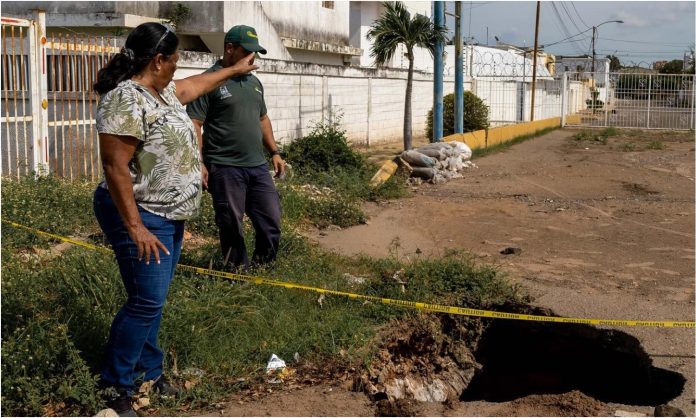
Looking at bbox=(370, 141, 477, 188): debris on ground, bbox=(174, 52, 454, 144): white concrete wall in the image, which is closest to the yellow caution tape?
bbox=(370, 141, 477, 188): debris on ground

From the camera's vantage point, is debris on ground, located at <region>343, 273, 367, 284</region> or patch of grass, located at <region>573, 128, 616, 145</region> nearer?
debris on ground, located at <region>343, 273, 367, 284</region>

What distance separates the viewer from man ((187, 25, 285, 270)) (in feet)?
18.6

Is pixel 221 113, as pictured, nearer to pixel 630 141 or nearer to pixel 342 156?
pixel 342 156

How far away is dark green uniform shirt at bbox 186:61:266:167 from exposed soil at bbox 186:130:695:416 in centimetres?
189

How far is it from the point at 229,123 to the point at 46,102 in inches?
183

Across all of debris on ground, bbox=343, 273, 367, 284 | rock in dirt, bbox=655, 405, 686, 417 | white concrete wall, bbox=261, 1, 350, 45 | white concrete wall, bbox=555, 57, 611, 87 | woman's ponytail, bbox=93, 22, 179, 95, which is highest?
white concrete wall, bbox=555, 57, 611, 87

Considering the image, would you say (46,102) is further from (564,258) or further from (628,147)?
(628,147)

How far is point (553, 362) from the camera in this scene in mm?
6270

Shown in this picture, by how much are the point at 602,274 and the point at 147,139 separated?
15.9ft

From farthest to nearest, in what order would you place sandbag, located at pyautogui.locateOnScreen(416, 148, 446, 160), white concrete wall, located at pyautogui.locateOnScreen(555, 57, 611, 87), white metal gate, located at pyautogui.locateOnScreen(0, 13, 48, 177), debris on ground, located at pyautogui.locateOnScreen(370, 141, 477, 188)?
white concrete wall, located at pyautogui.locateOnScreen(555, 57, 611, 87)
sandbag, located at pyautogui.locateOnScreen(416, 148, 446, 160)
debris on ground, located at pyautogui.locateOnScreen(370, 141, 477, 188)
white metal gate, located at pyautogui.locateOnScreen(0, 13, 48, 177)

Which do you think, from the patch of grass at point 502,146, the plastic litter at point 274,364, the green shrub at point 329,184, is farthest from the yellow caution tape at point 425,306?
the patch of grass at point 502,146

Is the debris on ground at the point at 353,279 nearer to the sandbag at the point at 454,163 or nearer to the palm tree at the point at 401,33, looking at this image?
the sandbag at the point at 454,163

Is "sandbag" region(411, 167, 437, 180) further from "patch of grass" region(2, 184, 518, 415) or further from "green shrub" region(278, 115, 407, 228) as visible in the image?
"patch of grass" region(2, 184, 518, 415)

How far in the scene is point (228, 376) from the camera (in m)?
4.54
